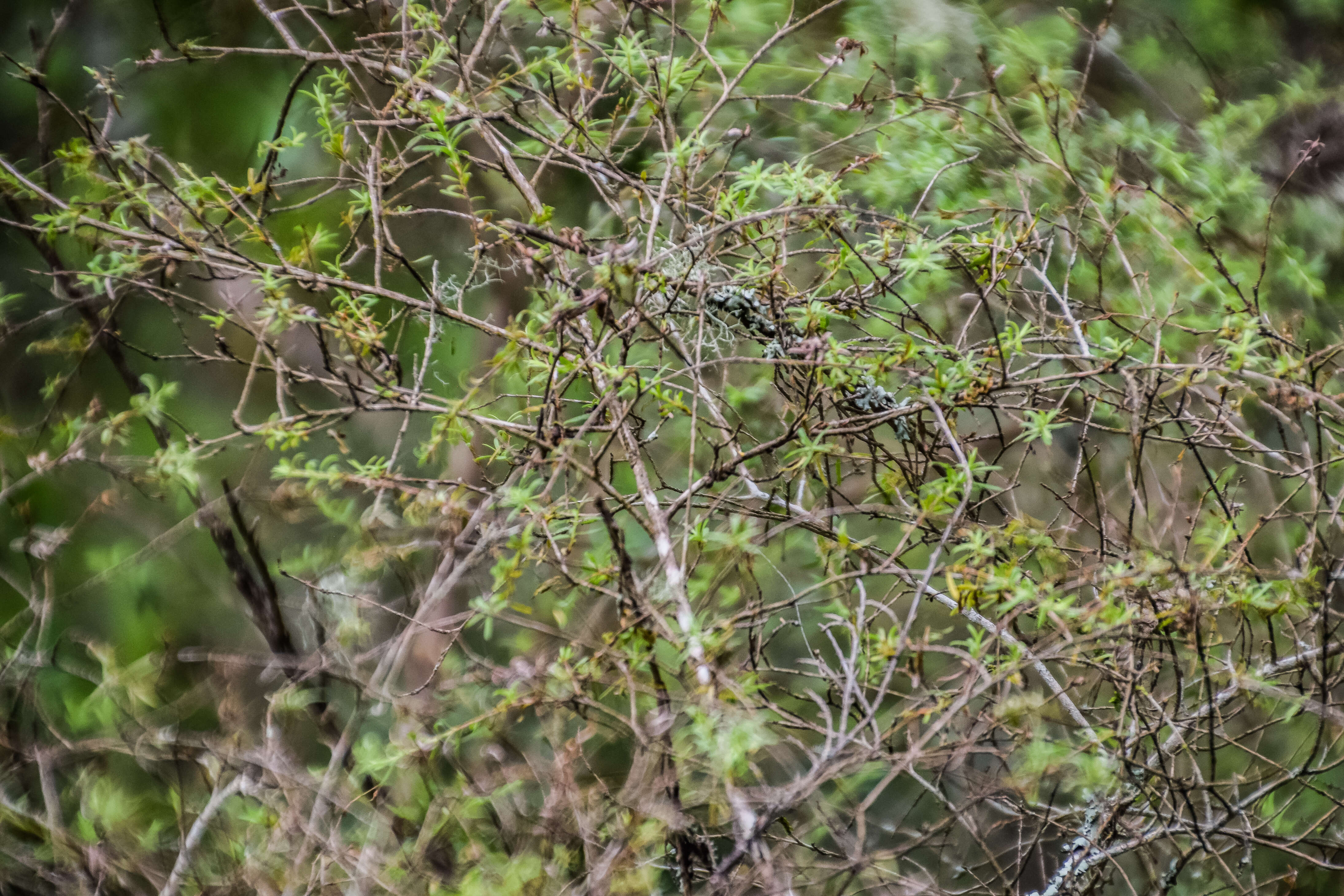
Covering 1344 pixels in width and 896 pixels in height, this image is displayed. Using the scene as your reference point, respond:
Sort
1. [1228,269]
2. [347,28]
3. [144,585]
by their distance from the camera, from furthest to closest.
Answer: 1. [144,585]
2. [347,28]
3. [1228,269]

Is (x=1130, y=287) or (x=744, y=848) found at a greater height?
(x=1130, y=287)

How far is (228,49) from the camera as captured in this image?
6.10ft

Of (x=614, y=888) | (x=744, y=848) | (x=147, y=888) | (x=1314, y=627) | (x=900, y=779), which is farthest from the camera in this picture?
(x=900, y=779)

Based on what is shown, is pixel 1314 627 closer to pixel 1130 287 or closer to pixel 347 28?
pixel 1130 287

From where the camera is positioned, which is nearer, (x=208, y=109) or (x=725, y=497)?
(x=725, y=497)

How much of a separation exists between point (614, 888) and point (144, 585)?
3.16 m

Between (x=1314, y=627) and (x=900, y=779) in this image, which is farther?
(x=900, y=779)

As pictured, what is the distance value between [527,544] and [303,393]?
9.78ft

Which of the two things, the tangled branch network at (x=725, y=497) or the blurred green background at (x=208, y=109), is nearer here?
the tangled branch network at (x=725, y=497)

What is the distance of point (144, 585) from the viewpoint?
3631mm

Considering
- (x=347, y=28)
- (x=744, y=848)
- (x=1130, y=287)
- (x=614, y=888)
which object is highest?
(x=347, y=28)

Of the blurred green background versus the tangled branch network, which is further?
the blurred green background

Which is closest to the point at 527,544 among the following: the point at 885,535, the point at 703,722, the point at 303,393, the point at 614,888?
the point at 703,722

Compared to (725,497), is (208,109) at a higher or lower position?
higher
